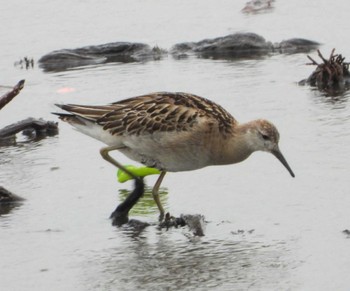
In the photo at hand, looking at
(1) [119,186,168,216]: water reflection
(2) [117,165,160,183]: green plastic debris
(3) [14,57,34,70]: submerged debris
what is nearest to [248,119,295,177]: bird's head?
(1) [119,186,168,216]: water reflection

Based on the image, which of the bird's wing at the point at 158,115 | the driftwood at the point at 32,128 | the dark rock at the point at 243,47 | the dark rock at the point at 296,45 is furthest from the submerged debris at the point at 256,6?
the bird's wing at the point at 158,115

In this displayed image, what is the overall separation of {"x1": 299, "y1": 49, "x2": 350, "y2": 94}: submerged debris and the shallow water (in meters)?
0.20

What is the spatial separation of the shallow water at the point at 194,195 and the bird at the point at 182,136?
350mm

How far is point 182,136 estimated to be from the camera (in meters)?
9.54

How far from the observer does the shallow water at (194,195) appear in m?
8.25

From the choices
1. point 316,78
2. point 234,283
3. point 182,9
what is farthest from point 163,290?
point 182,9

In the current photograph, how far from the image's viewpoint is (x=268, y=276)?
809 cm

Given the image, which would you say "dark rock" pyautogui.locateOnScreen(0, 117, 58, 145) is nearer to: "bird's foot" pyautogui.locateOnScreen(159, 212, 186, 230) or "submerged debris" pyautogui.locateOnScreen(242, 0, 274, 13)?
"bird's foot" pyautogui.locateOnScreen(159, 212, 186, 230)

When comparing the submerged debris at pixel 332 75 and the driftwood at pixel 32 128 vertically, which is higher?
the submerged debris at pixel 332 75

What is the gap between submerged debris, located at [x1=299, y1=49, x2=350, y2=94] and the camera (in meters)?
13.2

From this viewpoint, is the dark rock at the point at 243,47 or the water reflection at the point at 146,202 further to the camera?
the dark rock at the point at 243,47

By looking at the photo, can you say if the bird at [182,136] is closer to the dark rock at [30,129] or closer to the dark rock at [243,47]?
the dark rock at [30,129]

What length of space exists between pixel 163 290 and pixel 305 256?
3.75 feet

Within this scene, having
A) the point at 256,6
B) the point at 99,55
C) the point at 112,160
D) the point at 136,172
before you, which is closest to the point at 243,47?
the point at 99,55
